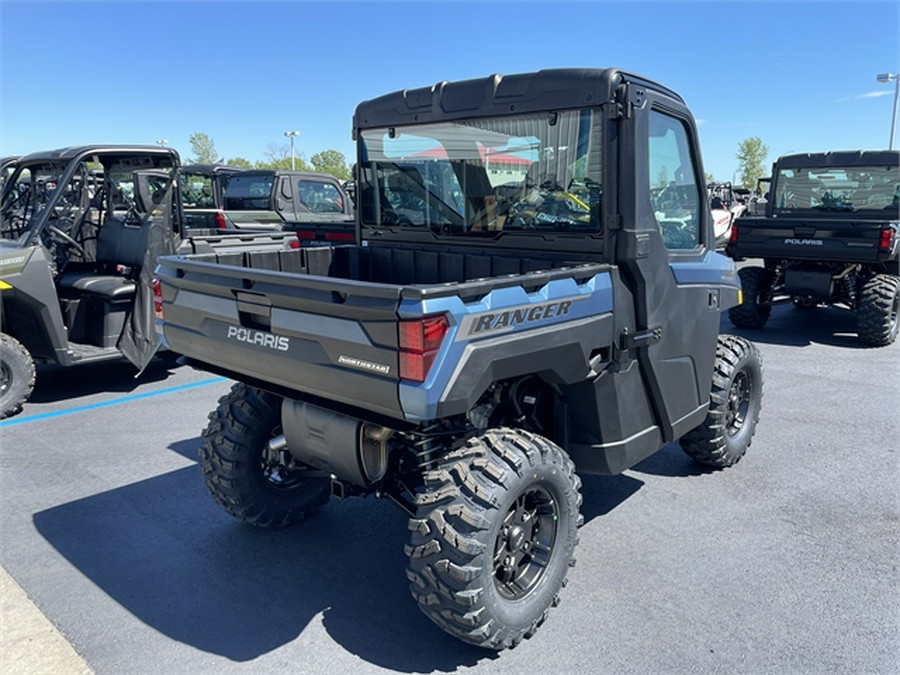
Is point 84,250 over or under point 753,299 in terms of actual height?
over

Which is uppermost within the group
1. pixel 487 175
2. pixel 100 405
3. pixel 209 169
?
pixel 209 169

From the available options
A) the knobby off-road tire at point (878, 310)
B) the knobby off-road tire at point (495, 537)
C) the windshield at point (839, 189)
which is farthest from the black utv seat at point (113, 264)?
the windshield at point (839, 189)

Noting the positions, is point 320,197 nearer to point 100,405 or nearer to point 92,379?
point 92,379

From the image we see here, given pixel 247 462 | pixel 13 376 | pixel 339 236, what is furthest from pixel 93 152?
pixel 247 462

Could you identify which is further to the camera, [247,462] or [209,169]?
[209,169]

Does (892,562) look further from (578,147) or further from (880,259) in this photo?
(880,259)

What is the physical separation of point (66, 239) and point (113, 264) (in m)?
0.46

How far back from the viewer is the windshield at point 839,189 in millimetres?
9117

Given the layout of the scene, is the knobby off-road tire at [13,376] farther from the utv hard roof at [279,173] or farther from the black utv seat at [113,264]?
the utv hard roof at [279,173]

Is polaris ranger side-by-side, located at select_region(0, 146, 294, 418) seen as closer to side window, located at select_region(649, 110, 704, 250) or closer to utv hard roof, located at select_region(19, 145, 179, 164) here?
utv hard roof, located at select_region(19, 145, 179, 164)

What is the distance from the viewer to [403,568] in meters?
3.54

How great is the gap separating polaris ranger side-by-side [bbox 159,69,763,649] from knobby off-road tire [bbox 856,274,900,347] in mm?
5047

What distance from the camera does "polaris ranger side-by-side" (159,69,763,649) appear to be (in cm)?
264

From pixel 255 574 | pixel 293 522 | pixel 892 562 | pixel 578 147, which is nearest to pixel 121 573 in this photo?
pixel 255 574
